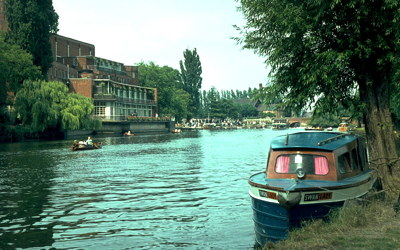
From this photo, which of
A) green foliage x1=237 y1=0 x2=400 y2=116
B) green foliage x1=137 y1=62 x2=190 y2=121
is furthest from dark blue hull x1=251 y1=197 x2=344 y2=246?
green foliage x1=137 y1=62 x2=190 y2=121

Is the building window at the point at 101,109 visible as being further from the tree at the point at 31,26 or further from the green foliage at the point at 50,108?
the tree at the point at 31,26

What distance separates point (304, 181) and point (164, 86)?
5258 inches

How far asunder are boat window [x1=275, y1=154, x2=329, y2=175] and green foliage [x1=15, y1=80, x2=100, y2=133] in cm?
6068

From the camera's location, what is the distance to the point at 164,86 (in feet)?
473

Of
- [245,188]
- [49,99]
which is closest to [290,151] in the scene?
[245,188]

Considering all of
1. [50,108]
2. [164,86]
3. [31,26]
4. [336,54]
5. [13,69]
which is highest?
[31,26]

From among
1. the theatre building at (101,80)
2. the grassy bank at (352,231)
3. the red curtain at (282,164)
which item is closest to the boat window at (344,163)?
the grassy bank at (352,231)

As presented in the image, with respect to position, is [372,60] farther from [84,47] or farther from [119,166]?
[84,47]

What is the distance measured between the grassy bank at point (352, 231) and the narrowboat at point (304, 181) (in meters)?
0.38

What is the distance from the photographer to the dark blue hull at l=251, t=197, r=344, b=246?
11055 millimetres

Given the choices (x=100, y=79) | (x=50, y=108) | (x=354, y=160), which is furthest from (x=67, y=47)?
(x=354, y=160)

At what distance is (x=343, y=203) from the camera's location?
11734 mm

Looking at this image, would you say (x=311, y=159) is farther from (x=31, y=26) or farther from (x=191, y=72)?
(x=191, y=72)

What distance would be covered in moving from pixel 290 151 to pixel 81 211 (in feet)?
30.3
